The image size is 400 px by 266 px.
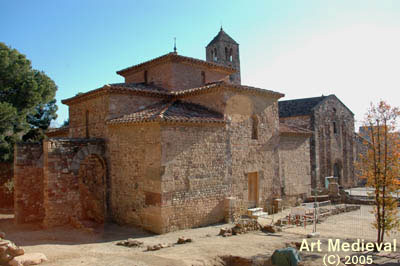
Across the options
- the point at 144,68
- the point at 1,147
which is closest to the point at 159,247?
the point at 144,68

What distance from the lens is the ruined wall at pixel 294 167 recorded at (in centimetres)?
1741

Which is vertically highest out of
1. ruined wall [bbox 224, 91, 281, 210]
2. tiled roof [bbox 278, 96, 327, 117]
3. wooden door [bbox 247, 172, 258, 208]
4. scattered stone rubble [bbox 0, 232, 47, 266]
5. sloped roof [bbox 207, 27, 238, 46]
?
sloped roof [bbox 207, 27, 238, 46]

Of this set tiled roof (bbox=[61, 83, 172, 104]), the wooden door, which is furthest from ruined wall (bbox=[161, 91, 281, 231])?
tiled roof (bbox=[61, 83, 172, 104])

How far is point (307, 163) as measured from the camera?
62.3 ft

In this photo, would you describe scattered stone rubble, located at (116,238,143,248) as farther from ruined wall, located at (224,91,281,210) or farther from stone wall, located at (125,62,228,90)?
stone wall, located at (125,62,228,90)

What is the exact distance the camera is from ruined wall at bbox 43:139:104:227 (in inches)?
485

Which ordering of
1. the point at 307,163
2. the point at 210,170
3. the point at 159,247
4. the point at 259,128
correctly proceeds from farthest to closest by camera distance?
1. the point at 307,163
2. the point at 259,128
3. the point at 210,170
4. the point at 159,247

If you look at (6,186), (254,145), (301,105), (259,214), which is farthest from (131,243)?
(301,105)

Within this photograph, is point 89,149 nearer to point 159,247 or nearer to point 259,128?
point 159,247

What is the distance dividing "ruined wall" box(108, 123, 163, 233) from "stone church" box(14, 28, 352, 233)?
4 centimetres

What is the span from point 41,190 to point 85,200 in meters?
2.06

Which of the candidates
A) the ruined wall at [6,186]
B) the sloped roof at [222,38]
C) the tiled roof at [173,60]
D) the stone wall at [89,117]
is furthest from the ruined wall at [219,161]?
the sloped roof at [222,38]

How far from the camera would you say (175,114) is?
12.5 m

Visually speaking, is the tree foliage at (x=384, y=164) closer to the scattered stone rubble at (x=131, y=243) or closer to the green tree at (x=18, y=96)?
the scattered stone rubble at (x=131, y=243)
